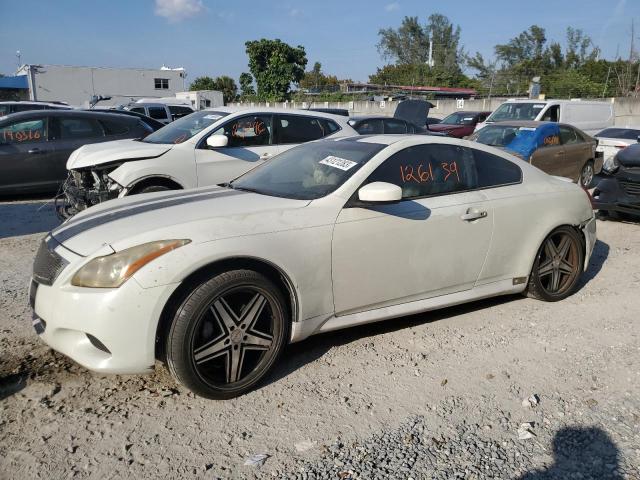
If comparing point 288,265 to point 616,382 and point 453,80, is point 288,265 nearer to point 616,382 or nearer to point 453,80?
point 616,382

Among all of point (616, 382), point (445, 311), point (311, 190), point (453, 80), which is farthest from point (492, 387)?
point (453, 80)

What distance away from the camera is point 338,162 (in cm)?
387

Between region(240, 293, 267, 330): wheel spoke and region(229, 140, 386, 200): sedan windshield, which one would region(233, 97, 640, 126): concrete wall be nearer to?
region(229, 140, 386, 200): sedan windshield

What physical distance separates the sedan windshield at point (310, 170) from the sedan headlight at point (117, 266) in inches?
41.7

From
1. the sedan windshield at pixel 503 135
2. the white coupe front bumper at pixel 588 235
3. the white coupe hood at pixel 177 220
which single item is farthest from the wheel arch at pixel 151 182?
the sedan windshield at pixel 503 135

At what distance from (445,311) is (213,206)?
7.18 feet

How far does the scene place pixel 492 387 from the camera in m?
3.32

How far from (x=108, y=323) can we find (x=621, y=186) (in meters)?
7.14

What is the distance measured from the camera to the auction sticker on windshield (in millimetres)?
3759

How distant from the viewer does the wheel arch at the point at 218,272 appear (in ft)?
9.54

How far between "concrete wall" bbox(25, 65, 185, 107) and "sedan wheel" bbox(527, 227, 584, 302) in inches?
1678

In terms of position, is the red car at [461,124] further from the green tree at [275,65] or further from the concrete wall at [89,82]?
the green tree at [275,65]

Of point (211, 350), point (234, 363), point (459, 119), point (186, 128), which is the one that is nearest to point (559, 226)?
point (234, 363)

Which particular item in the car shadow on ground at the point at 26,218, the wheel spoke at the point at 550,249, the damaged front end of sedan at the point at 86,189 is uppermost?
the damaged front end of sedan at the point at 86,189
